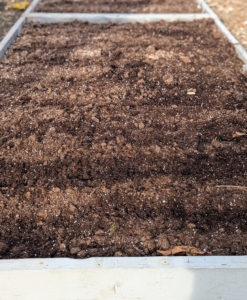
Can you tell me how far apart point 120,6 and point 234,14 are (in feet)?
6.73

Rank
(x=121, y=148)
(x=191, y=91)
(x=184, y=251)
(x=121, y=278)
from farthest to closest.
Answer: (x=191, y=91), (x=121, y=148), (x=184, y=251), (x=121, y=278)

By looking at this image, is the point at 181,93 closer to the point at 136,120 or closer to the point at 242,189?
the point at 136,120

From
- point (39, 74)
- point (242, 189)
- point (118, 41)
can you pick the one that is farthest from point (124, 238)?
point (118, 41)

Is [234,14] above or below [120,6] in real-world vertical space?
below

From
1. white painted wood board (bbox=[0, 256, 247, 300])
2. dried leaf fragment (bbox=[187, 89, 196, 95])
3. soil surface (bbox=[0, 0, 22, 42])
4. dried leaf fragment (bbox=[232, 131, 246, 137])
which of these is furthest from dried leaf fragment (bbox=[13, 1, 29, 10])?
white painted wood board (bbox=[0, 256, 247, 300])

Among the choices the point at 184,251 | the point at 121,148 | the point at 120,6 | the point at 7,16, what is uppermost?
the point at 7,16

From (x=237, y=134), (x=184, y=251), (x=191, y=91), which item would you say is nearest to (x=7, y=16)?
(x=191, y=91)

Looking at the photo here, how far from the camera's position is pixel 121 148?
129 inches

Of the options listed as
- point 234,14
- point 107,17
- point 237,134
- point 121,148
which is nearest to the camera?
point 121,148

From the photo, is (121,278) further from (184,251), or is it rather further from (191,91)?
(191,91)

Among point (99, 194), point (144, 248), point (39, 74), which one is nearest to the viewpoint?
point (144, 248)

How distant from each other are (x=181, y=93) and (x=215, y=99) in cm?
37

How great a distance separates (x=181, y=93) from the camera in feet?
13.2

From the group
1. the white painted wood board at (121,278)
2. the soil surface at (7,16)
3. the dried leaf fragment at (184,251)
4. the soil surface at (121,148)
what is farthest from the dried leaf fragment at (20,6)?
the dried leaf fragment at (184,251)
